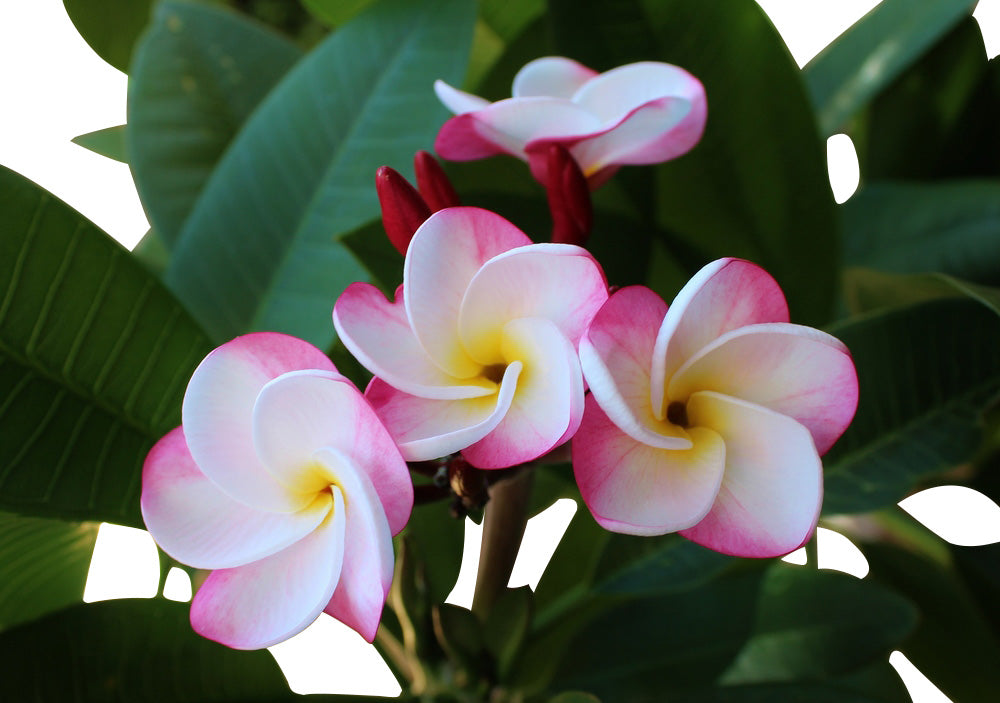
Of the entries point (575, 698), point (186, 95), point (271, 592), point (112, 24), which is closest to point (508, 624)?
point (575, 698)

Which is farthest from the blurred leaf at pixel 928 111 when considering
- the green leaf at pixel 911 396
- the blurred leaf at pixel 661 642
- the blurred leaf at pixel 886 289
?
the blurred leaf at pixel 661 642

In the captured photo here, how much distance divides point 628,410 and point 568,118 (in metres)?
0.21

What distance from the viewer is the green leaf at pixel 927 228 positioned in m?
0.77

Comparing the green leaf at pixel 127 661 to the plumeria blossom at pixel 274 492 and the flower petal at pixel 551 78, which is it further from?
the flower petal at pixel 551 78

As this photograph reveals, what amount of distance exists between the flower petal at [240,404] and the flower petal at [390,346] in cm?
2

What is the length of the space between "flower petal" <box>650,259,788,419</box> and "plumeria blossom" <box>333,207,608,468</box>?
0.03 meters

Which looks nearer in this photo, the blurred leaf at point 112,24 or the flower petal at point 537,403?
the flower petal at point 537,403

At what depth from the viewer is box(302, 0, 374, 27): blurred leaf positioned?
77 centimetres

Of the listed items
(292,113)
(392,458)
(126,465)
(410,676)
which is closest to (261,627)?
(392,458)

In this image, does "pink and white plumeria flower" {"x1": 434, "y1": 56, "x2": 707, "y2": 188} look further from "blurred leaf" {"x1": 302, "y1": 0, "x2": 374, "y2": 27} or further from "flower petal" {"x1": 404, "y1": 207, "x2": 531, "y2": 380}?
"blurred leaf" {"x1": 302, "y1": 0, "x2": 374, "y2": 27}

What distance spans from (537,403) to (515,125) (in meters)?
0.20

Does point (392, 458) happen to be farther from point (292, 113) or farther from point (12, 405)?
point (292, 113)

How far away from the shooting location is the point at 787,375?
358mm

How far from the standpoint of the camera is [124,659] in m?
0.52
